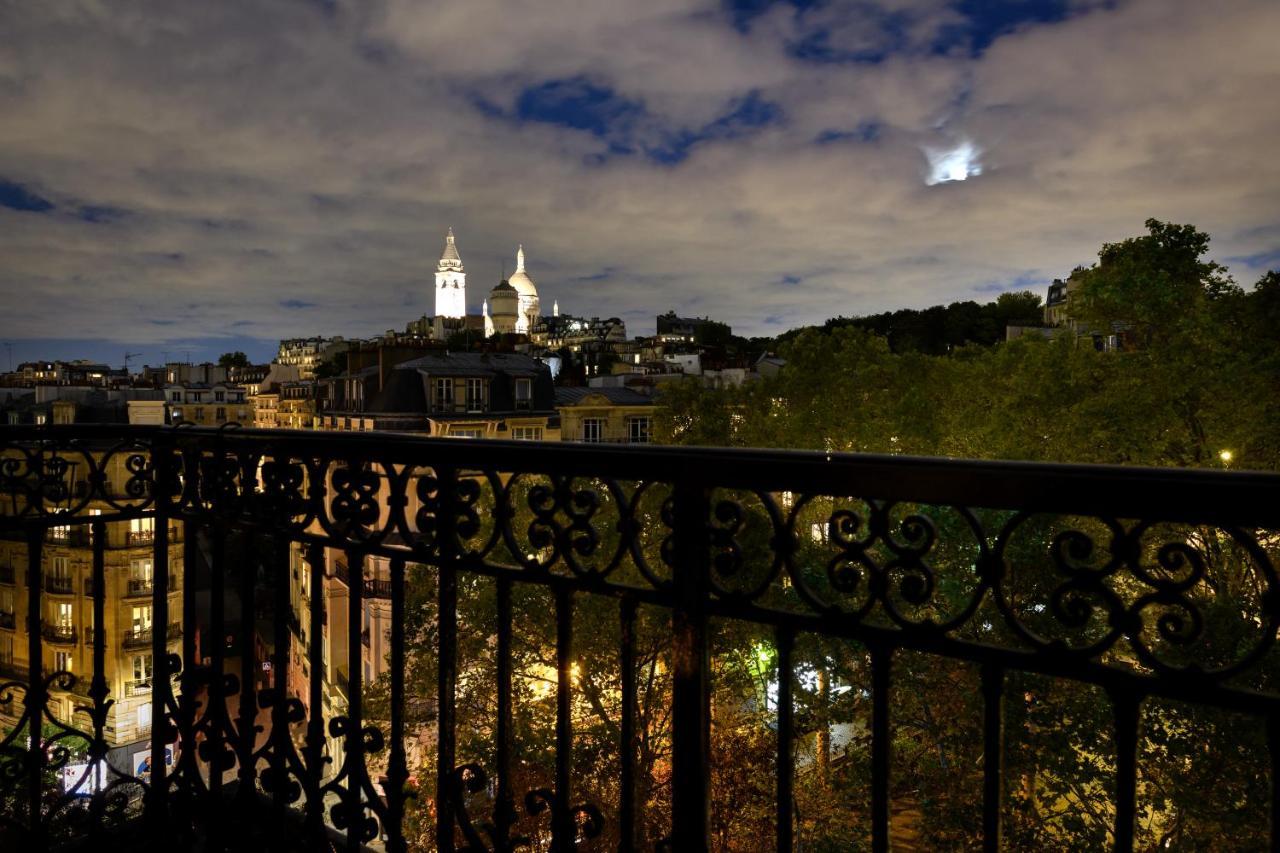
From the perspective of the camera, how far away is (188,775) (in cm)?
310

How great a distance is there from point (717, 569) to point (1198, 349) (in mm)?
15079

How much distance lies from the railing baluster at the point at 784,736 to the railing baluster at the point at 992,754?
1.36ft

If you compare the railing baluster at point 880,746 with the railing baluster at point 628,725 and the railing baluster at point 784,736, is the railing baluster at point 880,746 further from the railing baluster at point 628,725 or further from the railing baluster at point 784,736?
the railing baluster at point 628,725

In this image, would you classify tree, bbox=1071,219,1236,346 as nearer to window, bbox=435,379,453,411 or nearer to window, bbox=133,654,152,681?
window, bbox=435,379,453,411

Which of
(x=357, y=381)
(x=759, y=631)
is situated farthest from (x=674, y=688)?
(x=357, y=381)

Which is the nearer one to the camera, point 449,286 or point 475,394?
point 475,394

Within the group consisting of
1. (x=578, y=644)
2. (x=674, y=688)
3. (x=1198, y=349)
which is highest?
(x=1198, y=349)

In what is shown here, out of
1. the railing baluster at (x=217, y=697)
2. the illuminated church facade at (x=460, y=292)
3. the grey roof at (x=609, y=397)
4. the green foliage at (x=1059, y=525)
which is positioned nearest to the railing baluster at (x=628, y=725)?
the railing baluster at (x=217, y=697)

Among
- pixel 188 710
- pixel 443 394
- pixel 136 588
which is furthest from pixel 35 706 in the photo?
pixel 443 394

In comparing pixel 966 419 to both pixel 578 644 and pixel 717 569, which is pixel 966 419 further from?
pixel 717 569

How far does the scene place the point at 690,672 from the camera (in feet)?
6.33

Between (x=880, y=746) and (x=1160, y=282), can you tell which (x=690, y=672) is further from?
(x=1160, y=282)

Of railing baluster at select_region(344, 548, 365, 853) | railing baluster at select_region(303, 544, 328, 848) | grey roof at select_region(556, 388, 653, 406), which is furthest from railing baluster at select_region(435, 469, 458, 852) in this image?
grey roof at select_region(556, 388, 653, 406)

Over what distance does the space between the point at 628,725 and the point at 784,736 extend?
1.47 ft
